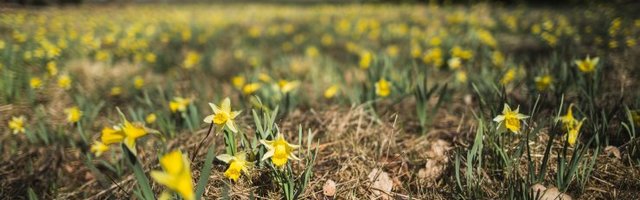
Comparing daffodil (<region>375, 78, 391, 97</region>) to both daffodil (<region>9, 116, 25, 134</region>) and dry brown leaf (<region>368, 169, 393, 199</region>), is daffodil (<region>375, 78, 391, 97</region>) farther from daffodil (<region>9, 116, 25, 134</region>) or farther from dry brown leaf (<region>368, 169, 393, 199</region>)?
daffodil (<region>9, 116, 25, 134</region>)

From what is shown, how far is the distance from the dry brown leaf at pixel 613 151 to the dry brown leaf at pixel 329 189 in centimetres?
114

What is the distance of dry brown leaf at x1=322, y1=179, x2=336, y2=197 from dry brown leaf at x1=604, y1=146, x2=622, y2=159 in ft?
3.73

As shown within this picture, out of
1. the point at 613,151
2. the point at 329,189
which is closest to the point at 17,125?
the point at 329,189

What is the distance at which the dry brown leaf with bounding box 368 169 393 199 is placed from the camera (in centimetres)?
151

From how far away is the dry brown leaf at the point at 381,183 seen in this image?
1.51 m

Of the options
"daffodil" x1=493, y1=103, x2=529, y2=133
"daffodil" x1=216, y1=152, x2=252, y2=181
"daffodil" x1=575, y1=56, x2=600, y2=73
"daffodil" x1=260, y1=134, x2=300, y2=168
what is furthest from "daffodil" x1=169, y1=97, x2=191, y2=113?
"daffodil" x1=575, y1=56, x2=600, y2=73

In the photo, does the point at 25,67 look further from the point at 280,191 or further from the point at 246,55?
the point at 280,191

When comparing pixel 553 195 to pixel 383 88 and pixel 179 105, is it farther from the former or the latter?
pixel 179 105

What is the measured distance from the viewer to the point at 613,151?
1.55 metres

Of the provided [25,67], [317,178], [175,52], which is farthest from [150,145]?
[175,52]

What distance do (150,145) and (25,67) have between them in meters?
1.75

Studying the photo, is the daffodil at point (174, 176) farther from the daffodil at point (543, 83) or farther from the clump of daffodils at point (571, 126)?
the daffodil at point (543, 83)

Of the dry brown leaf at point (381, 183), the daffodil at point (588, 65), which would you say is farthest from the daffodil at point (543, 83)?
the dry brown leaf at point (381, 183)

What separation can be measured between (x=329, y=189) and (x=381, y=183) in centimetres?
23
